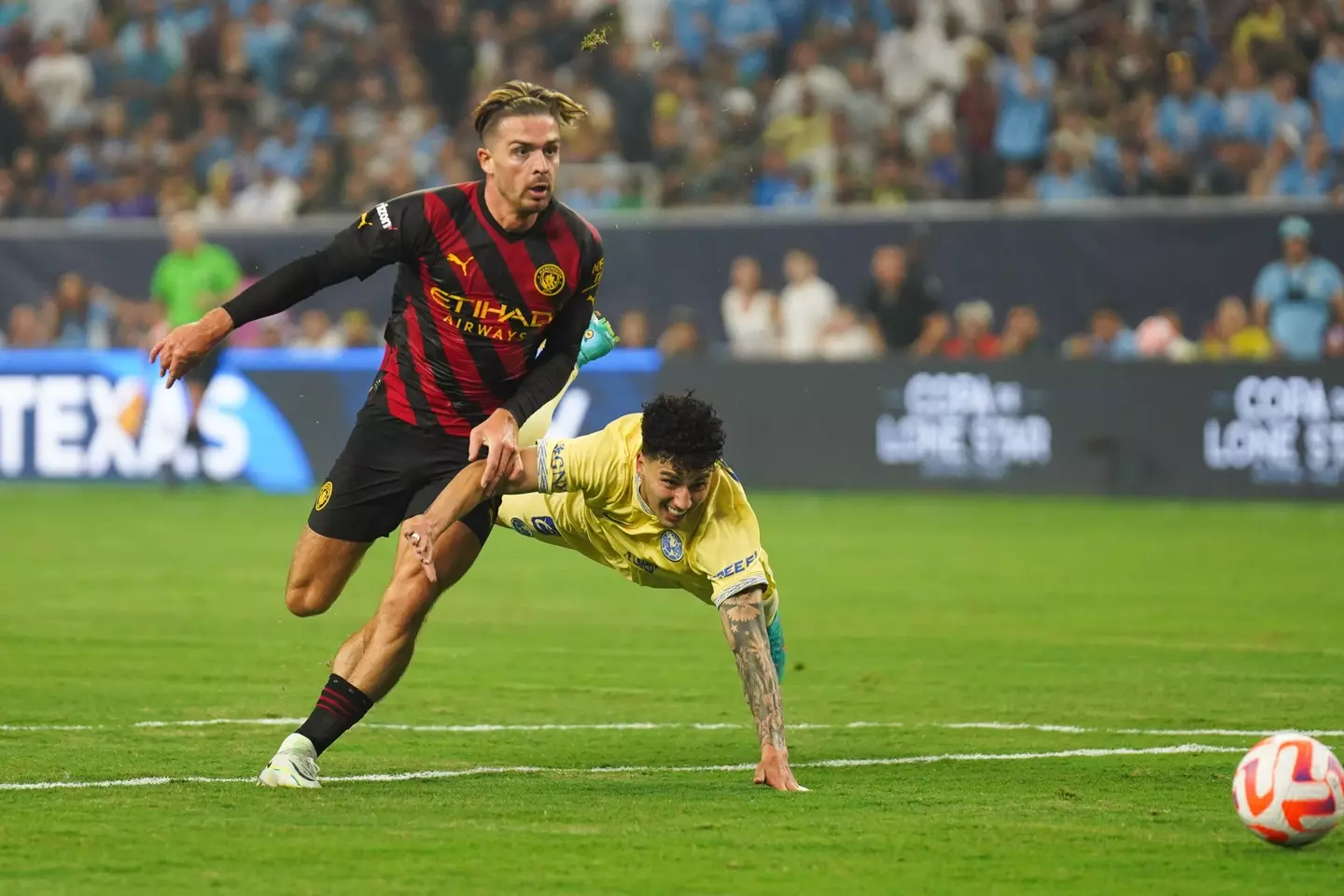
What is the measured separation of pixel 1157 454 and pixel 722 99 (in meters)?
6.24

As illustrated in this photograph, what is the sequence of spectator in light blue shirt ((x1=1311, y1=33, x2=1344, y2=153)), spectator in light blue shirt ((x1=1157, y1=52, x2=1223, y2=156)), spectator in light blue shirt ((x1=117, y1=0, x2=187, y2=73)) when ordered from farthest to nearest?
1. spectator in light blue shirt ((x1=117, y1=0, x2=187, y2=73))
2. spectator in light blue shirt ((x1=1157, y1=52, x2=1223, y2=156))
3. spectator in light blue shirt ((x1=1311, y1=33, x2=1344, y2=153))

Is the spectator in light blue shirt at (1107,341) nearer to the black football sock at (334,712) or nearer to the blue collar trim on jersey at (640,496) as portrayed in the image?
the blue collar trim on jersey at (640,496)

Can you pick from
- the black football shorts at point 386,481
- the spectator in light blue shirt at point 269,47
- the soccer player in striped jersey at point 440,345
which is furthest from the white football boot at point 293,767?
the spectator in light blue shirt at point 269,47

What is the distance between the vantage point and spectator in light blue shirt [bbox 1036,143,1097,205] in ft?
68.6

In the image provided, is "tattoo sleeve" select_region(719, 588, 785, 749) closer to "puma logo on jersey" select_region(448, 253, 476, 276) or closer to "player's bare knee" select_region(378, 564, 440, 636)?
"player's bare knee" select_region(378, 564, 440, 636)

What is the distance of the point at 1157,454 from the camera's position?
19.4 meters

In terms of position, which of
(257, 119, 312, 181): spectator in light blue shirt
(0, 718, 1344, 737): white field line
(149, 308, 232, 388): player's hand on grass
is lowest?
(0, 718, 1344, 737): white field line

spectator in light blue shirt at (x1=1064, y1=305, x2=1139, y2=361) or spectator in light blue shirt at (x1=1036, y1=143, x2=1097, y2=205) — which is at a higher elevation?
spectator in light blue shirt at (x1=1036, y1=143, x2=1097, y2=205)

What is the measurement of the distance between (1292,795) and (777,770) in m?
1.75

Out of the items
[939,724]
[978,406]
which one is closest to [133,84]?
[978,406]

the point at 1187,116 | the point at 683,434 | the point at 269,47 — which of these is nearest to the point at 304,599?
the point at 683,434

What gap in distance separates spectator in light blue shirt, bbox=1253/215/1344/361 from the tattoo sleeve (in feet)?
41.5

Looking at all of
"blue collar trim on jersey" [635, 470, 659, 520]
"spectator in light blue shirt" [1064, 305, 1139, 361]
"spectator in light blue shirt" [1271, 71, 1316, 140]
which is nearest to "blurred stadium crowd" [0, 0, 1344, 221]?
"spectator in light blue shirt" [1271, 71, 1316, 140]

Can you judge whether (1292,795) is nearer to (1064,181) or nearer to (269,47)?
(1064,181)
